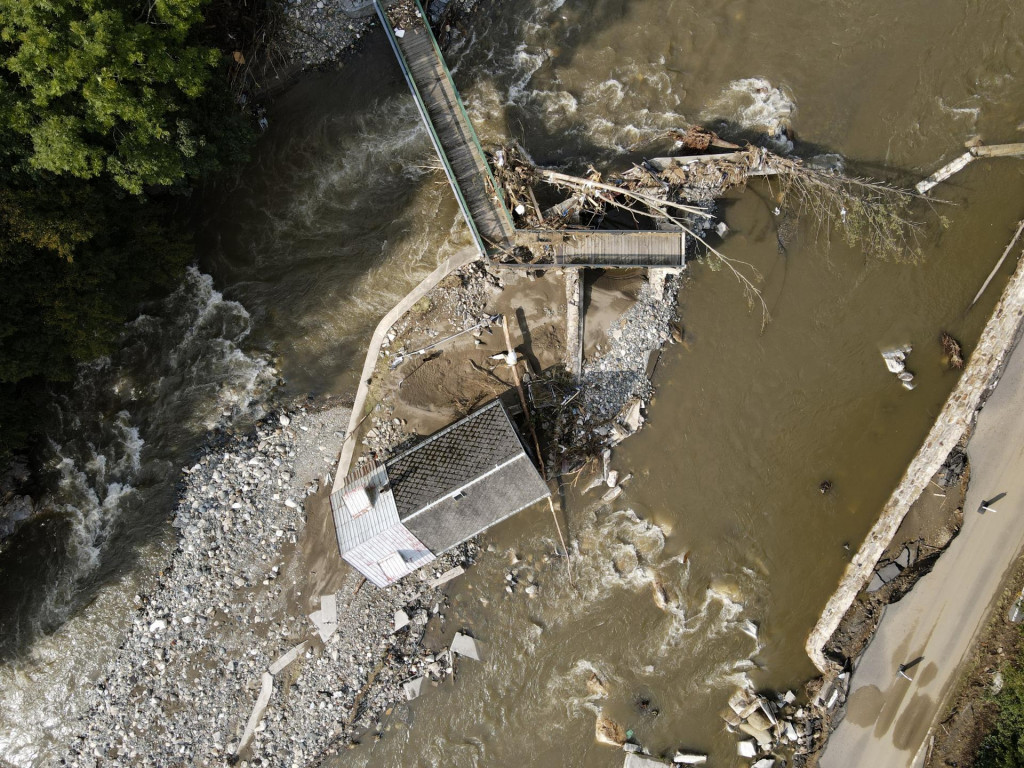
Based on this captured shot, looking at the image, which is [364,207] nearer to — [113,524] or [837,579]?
[113,524]

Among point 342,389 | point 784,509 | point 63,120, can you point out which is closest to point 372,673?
point 342,389

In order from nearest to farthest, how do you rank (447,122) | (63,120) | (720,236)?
(63,120), (447,122), (720,236)

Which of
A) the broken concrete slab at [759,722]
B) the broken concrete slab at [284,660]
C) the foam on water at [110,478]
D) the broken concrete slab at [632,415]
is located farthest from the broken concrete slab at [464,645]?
the foam on water at [110,478]

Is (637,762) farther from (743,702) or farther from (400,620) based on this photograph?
(400,620)

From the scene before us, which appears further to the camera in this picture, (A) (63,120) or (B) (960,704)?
(B) (960,704)

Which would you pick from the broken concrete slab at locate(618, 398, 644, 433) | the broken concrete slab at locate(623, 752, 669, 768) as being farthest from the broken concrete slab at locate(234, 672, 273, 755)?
the broken concrete slab at locate(618, 398, 644, 433)

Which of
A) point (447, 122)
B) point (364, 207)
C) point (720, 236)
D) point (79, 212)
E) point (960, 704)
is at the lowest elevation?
point (960, 704)

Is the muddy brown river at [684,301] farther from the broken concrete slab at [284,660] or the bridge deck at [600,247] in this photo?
the broken concrete slab at [284,660]
